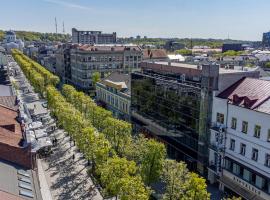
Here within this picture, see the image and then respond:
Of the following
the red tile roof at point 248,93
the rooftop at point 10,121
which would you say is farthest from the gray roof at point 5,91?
the red tile roof at point 248,93

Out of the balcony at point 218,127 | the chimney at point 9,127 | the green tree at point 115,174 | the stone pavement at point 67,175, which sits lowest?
the stone pavement at point 67,175

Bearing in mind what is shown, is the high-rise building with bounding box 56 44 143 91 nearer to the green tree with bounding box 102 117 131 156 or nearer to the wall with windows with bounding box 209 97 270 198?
the green tree with bounding box 102 117 131 156

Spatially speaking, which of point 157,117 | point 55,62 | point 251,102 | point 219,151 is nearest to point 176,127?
point 157,117

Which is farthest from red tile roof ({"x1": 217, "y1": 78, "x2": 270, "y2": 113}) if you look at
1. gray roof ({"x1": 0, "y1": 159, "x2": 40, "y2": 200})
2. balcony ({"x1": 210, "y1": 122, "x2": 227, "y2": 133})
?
gray roof ({"x1": 0, "y1": 159, "x2": 40, "y2": 200})

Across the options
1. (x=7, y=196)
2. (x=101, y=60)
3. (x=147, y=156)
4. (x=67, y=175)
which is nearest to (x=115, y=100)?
(x=67, y=175)

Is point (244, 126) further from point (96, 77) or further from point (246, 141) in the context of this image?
point (96, 77)

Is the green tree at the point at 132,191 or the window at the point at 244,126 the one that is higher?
the window at the point at 244,126

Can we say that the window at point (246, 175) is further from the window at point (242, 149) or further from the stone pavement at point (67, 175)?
the stone pavement at point (67, 175)

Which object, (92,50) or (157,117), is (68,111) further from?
(92,50)

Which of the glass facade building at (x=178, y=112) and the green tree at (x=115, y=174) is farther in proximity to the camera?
the glass facade building at (x=178, y=112)
